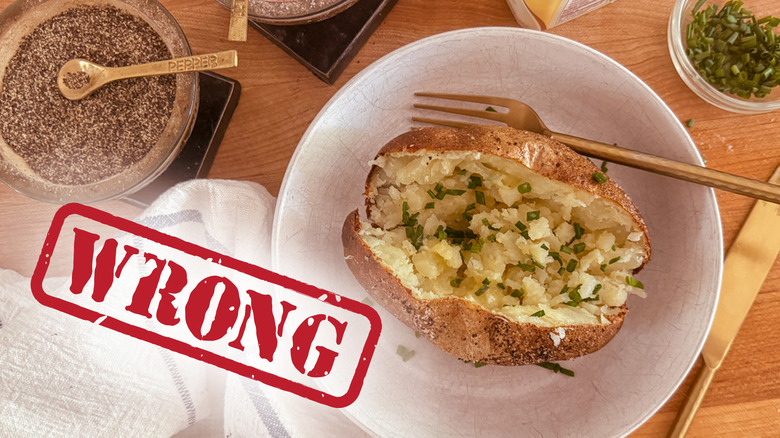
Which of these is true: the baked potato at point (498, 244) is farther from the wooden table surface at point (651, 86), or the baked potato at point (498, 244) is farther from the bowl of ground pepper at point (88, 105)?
the bowl of ground pepper at point (88, 105)

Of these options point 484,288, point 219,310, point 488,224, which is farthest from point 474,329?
point 219,310

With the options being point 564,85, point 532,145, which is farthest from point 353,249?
point 564,85

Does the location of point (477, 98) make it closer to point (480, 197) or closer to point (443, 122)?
point (443, 122)

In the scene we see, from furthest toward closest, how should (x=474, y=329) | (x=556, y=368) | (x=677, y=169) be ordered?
(x=556, y=368) → (x=677, y=169) → (x=474, y=329)

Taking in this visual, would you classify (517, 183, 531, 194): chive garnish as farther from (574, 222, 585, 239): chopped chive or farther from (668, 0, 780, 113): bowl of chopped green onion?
(668, 0, 780, 113): bowl of chopped green onion

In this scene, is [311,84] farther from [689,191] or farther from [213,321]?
[689,191]

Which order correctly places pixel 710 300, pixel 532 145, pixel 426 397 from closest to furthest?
1. pixel 532 145
2. pixel 710 300
3. pixel 426 397

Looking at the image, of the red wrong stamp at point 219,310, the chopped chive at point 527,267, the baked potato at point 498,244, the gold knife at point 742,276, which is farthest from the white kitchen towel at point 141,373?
the gold knife at point 742,276
